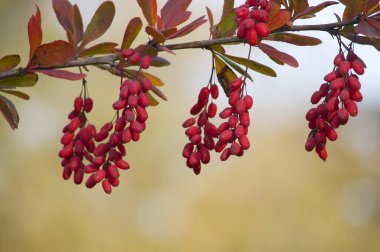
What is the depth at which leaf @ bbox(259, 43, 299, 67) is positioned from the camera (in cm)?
101

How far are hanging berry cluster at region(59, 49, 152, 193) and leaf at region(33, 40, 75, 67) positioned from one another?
0.07 meters

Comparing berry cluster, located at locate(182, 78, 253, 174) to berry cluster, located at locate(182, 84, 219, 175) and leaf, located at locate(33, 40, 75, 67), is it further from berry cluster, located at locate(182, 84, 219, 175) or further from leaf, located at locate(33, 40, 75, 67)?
leaf, located at locate(33, 40, 75, 67)

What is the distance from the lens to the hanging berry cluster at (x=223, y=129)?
1.03 m

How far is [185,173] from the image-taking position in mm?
7113

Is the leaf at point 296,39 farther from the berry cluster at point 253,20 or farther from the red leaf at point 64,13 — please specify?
the red leaf at point 64,13

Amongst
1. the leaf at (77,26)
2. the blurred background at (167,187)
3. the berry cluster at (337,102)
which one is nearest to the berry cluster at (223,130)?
the berry cluster at (337,102)

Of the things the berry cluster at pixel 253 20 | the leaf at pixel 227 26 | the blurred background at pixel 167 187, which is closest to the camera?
the berry cluster at pixel 253 20

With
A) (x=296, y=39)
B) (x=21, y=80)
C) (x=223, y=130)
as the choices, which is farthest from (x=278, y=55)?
(x=21, y=80)

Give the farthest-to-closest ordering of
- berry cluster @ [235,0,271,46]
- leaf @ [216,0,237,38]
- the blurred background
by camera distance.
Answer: the blurred background, leaf @ [216,0,237,38], berry cluster @ [235,0,271,46]

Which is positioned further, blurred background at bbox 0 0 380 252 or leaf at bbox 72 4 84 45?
blurred background at bbox 0 0 380 252

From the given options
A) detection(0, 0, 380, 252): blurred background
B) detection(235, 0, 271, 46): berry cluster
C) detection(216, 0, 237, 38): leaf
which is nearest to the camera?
detection(235, 0, 271, 46): berry cluster

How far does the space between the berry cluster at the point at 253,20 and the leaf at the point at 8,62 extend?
1.05 ft

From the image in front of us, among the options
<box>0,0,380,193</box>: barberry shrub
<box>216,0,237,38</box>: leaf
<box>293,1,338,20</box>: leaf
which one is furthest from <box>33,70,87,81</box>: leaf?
<box>293,1,338,20</box>: leaf

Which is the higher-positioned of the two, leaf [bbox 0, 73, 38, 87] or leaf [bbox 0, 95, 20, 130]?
leaf [bbox 0, 73, 38, 87]
